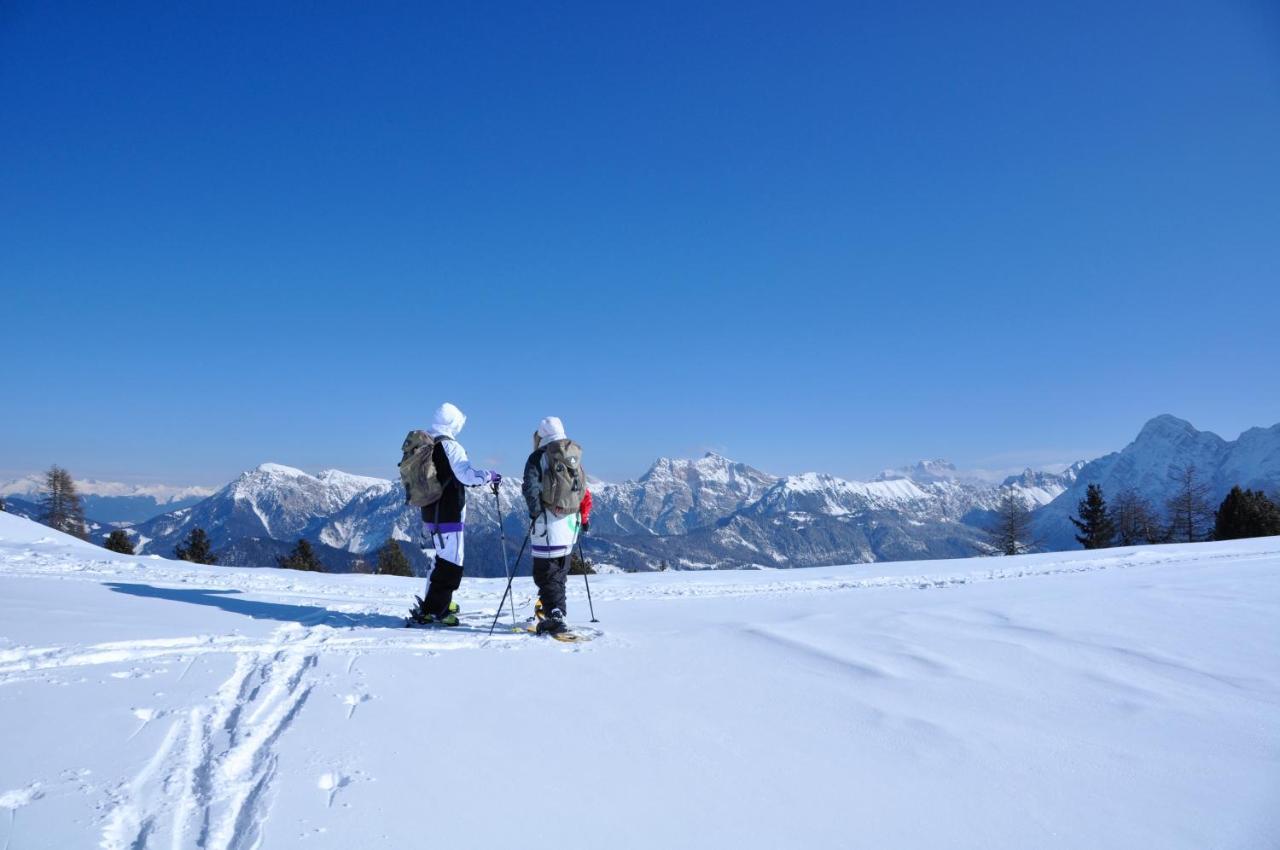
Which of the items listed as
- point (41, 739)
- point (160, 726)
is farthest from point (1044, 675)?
point (41, 739)

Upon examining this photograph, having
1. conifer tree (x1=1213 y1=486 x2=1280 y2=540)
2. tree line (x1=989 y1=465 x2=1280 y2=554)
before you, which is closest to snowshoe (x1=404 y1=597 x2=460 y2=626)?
conifer tree (x1=1213 y1=486 x2=1280 y2=540)

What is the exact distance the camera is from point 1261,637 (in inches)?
248

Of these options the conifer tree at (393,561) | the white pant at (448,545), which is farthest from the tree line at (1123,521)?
the white pant at (448,545)

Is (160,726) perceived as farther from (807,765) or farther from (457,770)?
(807,765)

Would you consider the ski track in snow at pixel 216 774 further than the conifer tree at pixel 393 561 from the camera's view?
No

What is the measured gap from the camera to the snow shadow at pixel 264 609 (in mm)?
7490

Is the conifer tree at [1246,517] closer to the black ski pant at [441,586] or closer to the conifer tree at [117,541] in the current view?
the black ski pant at [441,586]

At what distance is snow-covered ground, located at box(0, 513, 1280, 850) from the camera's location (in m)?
2.91

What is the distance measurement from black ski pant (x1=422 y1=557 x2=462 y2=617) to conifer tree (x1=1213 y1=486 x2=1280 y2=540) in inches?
1950

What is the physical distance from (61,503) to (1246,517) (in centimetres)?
8818

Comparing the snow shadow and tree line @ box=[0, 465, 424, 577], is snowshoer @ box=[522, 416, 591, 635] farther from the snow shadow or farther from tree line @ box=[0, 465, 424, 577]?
tree line @ box=[0, 465, 424, 577]

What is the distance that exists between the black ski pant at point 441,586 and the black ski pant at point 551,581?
3.83 feet

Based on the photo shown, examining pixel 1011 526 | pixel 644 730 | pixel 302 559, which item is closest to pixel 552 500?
pixel 644 730

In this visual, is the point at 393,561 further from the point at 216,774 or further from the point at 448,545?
the point at 216,774
